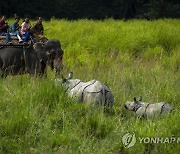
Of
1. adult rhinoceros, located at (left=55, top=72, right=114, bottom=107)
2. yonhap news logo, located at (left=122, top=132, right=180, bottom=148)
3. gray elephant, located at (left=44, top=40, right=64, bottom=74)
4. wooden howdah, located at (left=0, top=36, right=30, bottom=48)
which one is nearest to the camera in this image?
yonhap news logo, located at (left=122, top=132, right=180, bottom=148)

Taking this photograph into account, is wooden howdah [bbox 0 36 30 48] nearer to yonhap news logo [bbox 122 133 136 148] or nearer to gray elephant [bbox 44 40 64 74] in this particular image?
A: gray elephant [bbox 44 40 64 74]

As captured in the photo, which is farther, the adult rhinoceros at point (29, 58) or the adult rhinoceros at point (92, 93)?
the adult rhinoceros at point (29, 58)

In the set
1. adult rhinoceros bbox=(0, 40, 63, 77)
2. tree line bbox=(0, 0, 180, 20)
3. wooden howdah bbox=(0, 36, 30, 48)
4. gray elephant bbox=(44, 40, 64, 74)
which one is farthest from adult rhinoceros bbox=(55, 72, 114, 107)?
tree line bbox=(0, 0, 180, 20)

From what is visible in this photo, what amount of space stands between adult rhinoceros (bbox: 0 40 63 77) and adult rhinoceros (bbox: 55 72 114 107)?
1.41 metres

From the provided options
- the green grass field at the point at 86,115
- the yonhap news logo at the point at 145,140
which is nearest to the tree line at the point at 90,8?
the green grass field at the point at 86,115

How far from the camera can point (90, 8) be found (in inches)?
1187

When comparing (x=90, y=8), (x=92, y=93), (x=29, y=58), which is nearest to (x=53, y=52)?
(x=29, y=58)

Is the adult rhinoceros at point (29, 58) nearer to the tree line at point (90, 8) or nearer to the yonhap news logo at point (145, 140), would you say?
the yonhap news logo at point (145, 140)

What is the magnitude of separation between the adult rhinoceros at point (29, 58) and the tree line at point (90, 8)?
1720cm

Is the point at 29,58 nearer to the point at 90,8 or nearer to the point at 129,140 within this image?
the point at 129,140

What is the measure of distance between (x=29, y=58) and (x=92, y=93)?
2.12m

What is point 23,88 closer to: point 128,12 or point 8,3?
point 8,3

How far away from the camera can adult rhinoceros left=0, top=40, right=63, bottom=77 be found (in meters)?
6.68

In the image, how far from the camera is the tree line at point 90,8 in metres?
24.2
